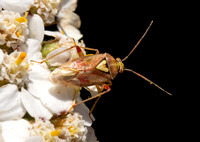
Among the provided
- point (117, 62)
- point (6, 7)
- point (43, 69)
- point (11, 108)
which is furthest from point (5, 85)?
point (117, 62)

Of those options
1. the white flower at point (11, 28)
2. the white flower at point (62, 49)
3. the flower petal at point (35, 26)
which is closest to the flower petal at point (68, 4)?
the white flower at point (62, 49)

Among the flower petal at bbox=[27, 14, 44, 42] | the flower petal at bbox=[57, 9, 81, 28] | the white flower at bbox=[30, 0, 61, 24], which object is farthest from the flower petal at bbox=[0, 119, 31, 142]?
the flower petal at bbox=[57, 9, 81, 28]

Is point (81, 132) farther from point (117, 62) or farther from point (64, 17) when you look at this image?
point (64, 17)

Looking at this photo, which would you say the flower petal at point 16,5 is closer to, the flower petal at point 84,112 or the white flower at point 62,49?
the white flower at point 62,49

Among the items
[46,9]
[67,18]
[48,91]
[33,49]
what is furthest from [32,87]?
[67,18]

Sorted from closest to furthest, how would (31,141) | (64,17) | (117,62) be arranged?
1. (31,141)
2. (117,62)
3. (64,17)

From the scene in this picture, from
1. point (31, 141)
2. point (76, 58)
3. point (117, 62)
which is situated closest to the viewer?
point (31, 141)

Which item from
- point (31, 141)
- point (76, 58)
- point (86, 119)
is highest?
point (76, 58)
